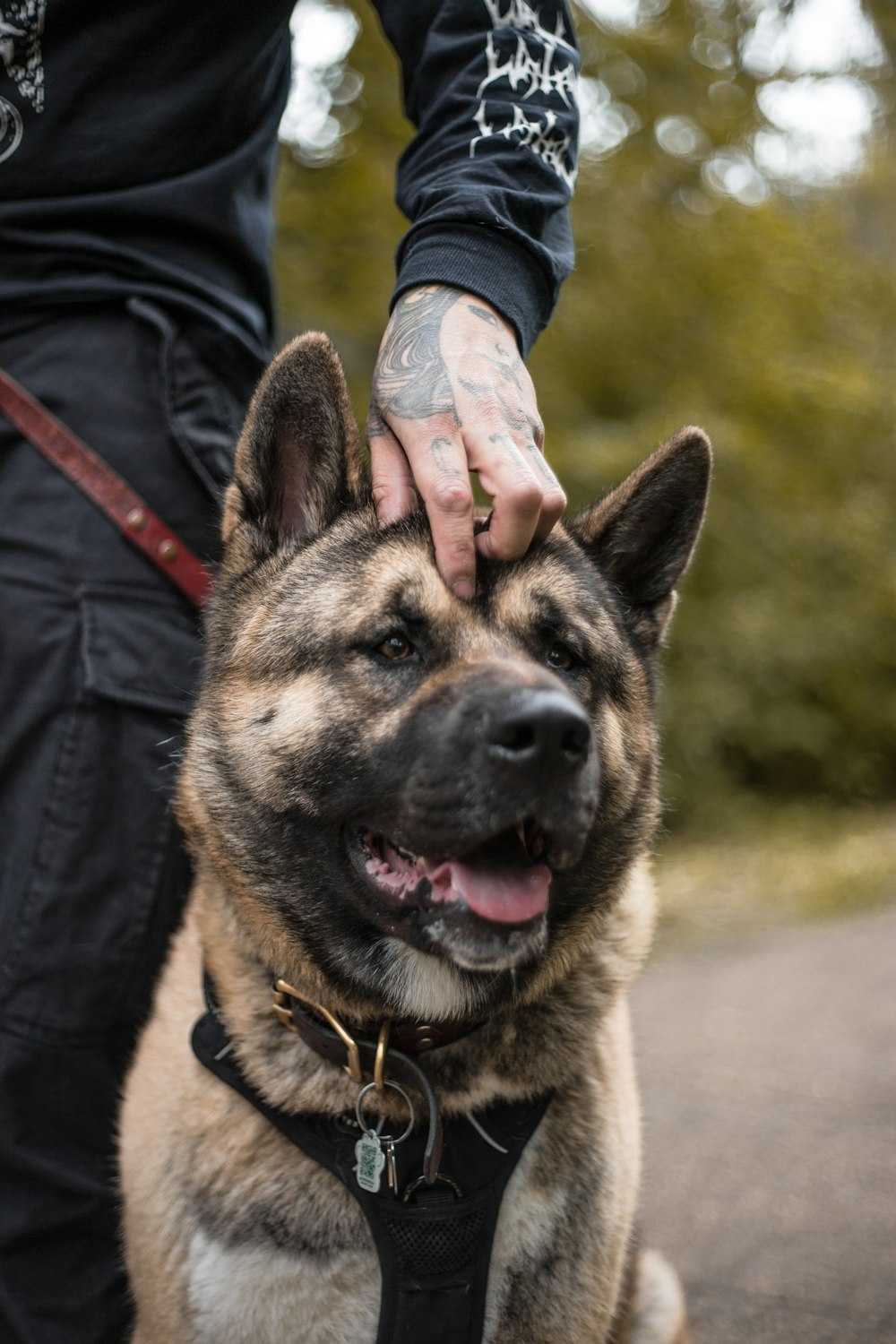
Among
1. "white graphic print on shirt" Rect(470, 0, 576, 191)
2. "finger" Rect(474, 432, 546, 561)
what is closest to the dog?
"finger" Rect(474, 432, 546, 561)

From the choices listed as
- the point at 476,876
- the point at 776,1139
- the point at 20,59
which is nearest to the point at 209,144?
the point at 20,59

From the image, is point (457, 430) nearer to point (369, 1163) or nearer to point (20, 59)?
point (20, 59)

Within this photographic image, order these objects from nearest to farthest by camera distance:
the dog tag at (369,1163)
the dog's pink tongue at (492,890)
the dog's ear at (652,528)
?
the dog's pink tongue at (492,890) → the dog tag at (369,1163) → the dog's ear at (652,528)

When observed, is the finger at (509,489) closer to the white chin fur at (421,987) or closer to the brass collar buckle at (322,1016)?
the white chin fur at (421,987)

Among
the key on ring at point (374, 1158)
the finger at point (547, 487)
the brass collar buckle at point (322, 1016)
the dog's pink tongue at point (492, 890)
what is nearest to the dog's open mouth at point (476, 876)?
the dog's pink tongue at point (492, 890)

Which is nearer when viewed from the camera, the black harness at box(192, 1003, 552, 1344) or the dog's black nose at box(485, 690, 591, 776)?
the dog's black nose at box(485, 690, 591, 776)

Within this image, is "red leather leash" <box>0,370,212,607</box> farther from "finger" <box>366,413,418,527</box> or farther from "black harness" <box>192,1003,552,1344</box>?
"black harness" <box>192,1003,552,1344</box>

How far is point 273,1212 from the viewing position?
2.04m

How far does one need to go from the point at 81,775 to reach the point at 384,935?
0.65m

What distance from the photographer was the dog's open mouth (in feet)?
6.18

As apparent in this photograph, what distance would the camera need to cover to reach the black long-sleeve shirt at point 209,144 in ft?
6.90

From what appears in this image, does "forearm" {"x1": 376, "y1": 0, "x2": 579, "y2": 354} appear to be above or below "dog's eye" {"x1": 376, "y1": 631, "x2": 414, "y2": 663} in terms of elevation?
above

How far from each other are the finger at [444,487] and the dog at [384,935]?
6.7 inches

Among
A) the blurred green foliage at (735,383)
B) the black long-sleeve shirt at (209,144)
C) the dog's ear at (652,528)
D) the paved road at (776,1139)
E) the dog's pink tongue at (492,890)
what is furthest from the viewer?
the blurred green foliage at (735,383)
